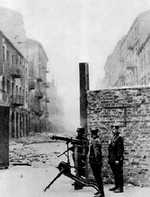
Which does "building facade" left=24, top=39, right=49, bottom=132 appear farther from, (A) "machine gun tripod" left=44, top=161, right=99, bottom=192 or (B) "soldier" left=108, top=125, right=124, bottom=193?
(B) "soldier" left=108, top=125, right=124, bottom=193

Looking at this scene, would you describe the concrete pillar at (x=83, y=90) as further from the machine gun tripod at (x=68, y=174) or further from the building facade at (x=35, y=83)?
the building facade at (x=35, y=83)

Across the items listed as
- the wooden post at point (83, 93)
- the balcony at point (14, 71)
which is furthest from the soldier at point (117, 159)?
the balcony at point (14, 71)

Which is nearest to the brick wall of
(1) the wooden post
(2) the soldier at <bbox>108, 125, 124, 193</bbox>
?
(1) the wooden post

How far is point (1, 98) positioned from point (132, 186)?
2245cm

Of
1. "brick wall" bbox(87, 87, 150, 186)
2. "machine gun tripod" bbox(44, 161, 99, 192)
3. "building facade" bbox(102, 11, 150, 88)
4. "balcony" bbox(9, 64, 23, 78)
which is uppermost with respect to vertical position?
"building facade" bbox(102, 11, 150, 88)

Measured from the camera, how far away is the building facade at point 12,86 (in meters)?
31.1

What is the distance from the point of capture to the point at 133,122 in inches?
350

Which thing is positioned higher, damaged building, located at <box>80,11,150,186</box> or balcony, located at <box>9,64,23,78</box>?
balcony, located at <box>9,64,23,78</box>

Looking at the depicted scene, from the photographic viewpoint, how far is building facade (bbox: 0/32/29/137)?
31.1 metres

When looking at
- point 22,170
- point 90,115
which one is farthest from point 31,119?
point 90,115

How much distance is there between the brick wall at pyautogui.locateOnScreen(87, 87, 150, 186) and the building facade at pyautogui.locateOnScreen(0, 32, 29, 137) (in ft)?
67.0

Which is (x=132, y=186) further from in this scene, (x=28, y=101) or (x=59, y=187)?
(x=28, y=101)

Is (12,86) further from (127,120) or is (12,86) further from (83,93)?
(127,120)

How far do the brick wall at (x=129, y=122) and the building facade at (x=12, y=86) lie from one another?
2042 cm
